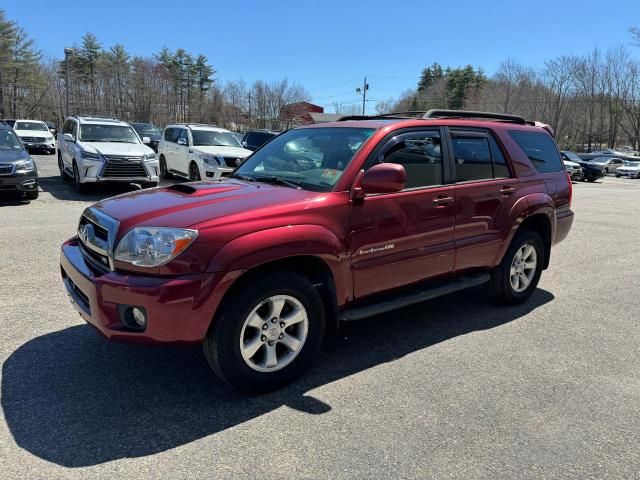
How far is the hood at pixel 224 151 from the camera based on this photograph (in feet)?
42.8

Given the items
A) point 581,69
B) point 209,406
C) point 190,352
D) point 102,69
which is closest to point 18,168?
point 190,352

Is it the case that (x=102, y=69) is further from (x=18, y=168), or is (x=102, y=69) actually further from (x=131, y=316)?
(x=131, y=316)

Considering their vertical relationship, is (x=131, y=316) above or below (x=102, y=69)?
below

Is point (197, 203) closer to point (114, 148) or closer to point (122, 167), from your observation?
point (122, 167)

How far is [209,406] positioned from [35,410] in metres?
1.01

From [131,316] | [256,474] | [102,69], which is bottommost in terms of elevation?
[256,474]

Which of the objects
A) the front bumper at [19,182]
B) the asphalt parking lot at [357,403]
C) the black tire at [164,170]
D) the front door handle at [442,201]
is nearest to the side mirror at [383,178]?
the front door handle at [442,201]

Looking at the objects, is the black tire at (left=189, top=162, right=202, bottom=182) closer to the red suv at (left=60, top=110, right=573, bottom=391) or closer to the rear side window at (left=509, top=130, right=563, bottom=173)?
the red suv at (left=60, top=110, right=573, bottom=391)

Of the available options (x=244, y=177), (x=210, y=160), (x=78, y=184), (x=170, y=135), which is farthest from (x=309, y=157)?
(x=170, y=135)

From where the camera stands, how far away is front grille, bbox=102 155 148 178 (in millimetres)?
11336

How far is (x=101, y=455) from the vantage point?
2.54 m

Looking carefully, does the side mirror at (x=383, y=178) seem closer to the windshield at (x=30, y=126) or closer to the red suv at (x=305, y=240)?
the red suv at (x=305, y=240)

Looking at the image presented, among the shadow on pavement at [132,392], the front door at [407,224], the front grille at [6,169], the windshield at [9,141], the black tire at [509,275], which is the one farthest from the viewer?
the windshield at [9,141]

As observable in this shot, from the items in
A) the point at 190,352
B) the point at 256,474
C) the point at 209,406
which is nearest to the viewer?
the point at 256,474
